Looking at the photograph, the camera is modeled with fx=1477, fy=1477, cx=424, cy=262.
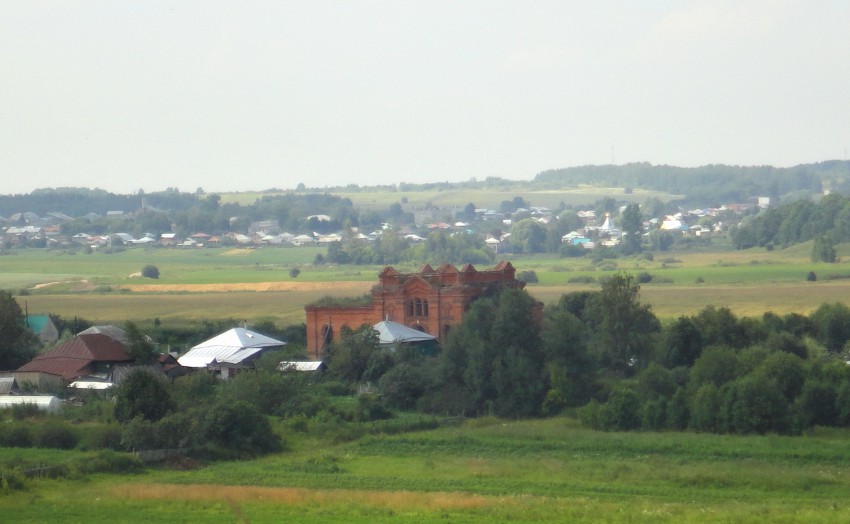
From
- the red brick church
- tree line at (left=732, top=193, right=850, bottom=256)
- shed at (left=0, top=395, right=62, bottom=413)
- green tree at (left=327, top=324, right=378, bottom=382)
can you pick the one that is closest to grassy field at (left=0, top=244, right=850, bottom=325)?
tree line at (left=732, top=193, right=850, bottom=256)

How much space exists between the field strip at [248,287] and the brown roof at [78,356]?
3943cm

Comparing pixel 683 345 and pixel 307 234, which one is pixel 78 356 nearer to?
pixel 683 345

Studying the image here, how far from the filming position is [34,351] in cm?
5472

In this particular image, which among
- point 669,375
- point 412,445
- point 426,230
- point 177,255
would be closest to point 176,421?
point 412,445

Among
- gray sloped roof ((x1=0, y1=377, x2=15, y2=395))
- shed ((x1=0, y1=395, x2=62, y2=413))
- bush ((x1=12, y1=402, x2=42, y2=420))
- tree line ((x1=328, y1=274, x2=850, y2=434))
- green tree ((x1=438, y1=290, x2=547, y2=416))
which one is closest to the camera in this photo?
tree line ((x1=328, y1=274, x2=850, y2=434))

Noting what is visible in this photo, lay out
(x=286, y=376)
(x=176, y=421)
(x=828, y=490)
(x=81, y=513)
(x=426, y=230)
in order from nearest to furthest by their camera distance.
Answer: (x=81, y=513) → (x=828, y=490) → (x=176, y=421) → (x=286, y=376) → (x=426, y=230)

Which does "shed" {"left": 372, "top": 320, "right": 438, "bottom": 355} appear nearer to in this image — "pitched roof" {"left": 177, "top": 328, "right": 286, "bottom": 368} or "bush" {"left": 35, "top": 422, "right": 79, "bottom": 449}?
"pitched roof" {"left": 177, "top": 328, "right": 286, "bottom": 368}

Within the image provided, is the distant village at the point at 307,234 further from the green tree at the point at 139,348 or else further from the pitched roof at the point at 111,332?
the green tree at the point at 139,348

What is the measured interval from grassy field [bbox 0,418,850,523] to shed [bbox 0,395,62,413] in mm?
8091

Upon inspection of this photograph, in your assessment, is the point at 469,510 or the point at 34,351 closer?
the point at 469,510

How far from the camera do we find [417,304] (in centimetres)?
5712

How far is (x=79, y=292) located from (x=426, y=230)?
264ft

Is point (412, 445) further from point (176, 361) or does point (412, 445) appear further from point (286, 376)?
point (176, 361)

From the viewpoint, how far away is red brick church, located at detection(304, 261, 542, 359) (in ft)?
184
